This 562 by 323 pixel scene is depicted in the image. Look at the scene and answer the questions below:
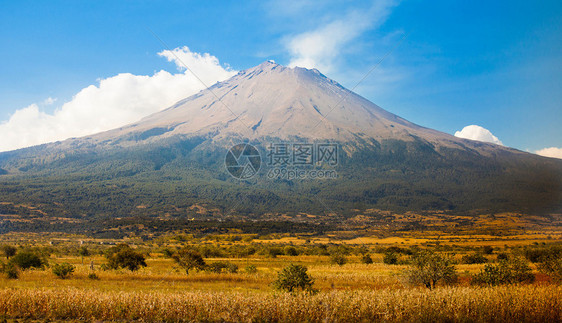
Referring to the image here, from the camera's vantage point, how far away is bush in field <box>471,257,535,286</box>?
1370 cm

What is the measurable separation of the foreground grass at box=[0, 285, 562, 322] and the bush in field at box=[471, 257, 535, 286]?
12.6 ft

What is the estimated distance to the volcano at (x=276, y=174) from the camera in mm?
97113

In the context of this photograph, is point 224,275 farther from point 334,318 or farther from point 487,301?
point 487,301

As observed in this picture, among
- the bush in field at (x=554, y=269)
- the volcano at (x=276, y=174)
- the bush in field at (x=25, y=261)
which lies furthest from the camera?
the volcano at (x=276, y=174)

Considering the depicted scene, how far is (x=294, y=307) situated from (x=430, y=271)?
7822 millimetres

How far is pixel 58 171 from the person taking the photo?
146 meters

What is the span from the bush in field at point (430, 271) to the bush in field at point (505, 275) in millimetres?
1168

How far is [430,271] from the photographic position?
14141 mm
